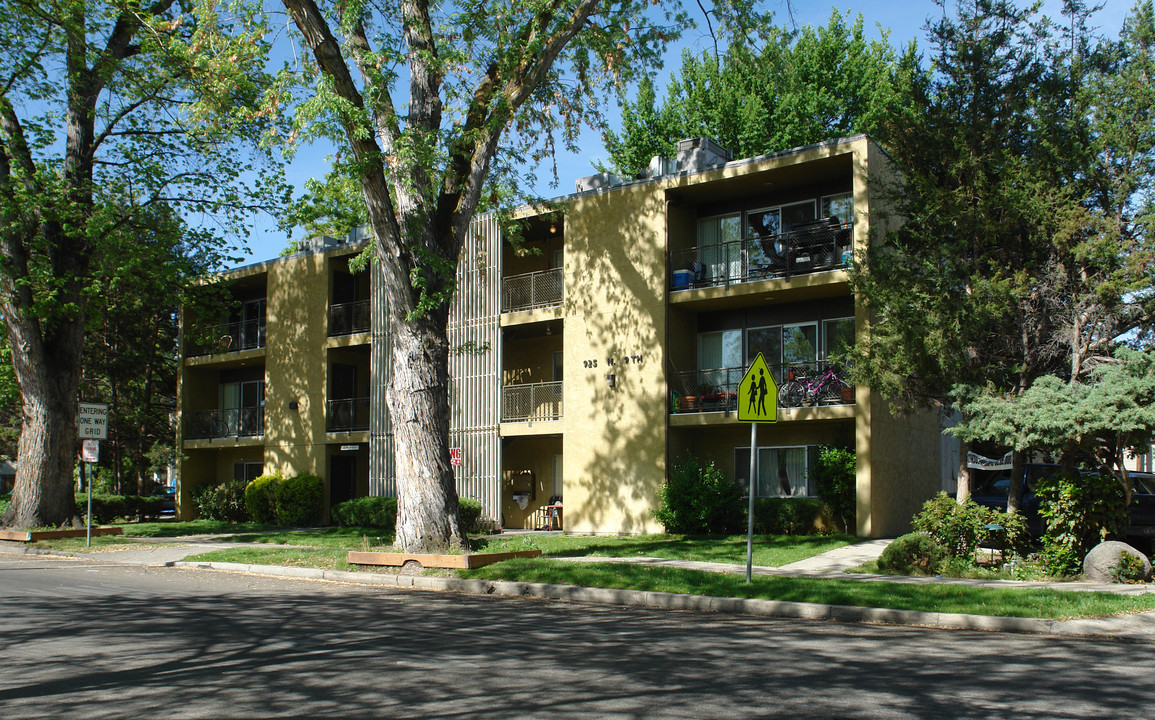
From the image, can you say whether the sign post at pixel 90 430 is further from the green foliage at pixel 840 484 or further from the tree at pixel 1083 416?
the tree at pixel 1083 416

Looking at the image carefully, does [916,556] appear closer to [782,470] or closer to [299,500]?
[782,470]

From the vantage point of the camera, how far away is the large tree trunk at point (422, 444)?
14.7m

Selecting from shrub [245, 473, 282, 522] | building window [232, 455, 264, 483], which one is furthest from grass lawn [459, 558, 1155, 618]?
building window [232, 455, 264, 483]

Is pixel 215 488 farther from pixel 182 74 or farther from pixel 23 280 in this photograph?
pixel 182 74

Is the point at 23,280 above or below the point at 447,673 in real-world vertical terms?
above

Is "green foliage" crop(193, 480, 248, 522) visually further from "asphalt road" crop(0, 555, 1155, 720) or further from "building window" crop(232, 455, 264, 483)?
"asphalt road" crop(0, 555, 1155, 720)

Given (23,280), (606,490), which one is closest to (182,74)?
(23,280)

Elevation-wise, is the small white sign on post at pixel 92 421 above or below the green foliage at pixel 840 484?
above

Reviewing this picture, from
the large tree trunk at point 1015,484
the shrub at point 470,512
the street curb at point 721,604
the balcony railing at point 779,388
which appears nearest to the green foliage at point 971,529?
the large tree trunk at point 1015,484

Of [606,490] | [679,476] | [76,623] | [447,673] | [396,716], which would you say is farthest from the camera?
[606,490]

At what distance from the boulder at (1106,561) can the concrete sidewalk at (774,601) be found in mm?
433

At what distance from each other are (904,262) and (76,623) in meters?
12.9

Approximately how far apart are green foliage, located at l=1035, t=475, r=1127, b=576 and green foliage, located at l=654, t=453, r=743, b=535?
8.38 m

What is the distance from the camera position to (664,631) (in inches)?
352
